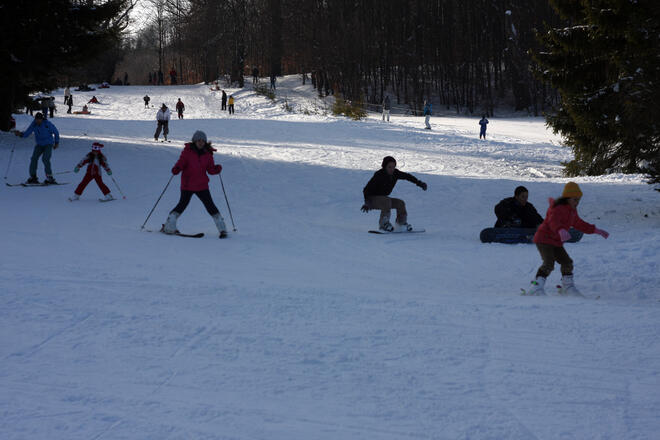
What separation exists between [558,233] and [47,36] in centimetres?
1859

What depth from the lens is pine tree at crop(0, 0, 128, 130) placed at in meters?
19.5

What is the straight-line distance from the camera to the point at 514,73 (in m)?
47.0

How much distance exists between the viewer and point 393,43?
2178 inches

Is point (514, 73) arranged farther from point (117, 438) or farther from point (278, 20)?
point (117, 438)

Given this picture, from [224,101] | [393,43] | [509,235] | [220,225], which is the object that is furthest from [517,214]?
[393,43]

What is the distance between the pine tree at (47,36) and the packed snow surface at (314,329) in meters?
8.68

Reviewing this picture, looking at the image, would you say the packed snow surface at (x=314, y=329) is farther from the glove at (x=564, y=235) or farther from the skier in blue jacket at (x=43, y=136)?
the skier in blue jacket at (x=43, y=136)

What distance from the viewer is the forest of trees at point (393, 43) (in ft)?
161

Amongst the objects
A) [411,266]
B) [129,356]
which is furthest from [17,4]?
[129,356]

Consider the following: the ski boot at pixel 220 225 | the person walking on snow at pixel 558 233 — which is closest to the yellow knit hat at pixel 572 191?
the person walking on snow at pixel 558 233

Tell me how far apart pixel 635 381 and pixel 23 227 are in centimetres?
911

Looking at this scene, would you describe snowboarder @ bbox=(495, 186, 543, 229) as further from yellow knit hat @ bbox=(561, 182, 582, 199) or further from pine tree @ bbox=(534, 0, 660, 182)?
yellow knit hat @ bbox=(561, 182, 582, 199)

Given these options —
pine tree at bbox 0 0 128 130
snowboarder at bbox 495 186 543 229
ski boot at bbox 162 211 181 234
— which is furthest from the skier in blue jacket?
snowboarder at bbox 495 186 543 229

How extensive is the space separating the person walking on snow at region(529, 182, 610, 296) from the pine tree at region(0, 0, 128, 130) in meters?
18.2
